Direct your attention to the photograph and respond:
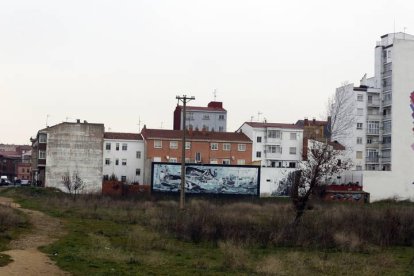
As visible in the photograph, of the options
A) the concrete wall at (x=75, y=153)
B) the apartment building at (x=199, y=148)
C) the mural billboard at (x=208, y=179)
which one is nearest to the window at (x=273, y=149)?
the apartment building at (x=199, y=148)

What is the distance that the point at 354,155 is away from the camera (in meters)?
96.9

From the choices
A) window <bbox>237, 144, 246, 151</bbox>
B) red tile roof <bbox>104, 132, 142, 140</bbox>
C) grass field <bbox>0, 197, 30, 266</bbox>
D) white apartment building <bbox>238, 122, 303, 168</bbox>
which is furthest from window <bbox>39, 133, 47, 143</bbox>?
grass field <bbox>0, 197, 30, 266</bbox>

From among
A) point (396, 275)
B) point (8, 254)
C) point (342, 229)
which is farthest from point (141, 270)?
point (342, 229)

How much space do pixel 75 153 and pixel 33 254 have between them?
67071 mm

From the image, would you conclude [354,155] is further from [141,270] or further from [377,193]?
[141,270]

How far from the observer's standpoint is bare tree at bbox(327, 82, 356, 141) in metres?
97.2

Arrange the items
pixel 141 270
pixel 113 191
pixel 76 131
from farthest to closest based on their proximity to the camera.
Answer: pixel 76 131
pixel 113 191
pixel 141 270

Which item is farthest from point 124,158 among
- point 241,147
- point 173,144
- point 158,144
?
point 241,147

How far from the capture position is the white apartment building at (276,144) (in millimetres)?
93125

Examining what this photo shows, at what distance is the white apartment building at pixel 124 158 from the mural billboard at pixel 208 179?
16440 mm

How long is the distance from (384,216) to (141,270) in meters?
20.5

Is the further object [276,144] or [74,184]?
[276,144]

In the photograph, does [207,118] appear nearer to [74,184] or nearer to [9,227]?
[74,184]

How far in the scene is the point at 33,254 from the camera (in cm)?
1964
